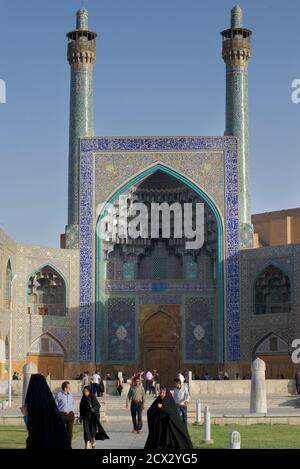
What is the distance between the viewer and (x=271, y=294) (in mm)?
29781

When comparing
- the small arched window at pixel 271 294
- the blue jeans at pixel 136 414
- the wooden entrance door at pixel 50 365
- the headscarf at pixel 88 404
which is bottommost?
the blue jeans at pixel 136 414

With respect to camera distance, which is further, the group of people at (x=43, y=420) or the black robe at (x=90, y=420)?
the black robe at (x=90, y=420)

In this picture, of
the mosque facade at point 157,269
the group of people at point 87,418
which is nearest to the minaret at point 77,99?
the mosque facade at point 157,269

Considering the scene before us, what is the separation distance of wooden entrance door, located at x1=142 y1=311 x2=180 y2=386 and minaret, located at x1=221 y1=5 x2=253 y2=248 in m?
3.42

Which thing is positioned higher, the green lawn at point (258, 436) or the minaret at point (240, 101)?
the minaret at point (240, 101)

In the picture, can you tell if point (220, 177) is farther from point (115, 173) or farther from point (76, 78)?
point (76, 78)

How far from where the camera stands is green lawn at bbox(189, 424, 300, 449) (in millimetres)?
11414

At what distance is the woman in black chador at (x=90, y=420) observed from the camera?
11.0m

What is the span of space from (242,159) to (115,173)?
147 inches

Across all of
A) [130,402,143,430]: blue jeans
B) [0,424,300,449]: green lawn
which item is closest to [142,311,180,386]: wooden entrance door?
[0,424,300,449]: green lawn

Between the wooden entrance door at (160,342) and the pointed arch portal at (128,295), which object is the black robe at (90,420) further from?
the wooden entrance door at (160,342)

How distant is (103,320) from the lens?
99.2 feet

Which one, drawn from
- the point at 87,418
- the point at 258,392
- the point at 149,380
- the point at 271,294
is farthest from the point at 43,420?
the point at 271,294

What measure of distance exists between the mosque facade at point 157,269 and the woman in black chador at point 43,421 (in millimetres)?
22069
